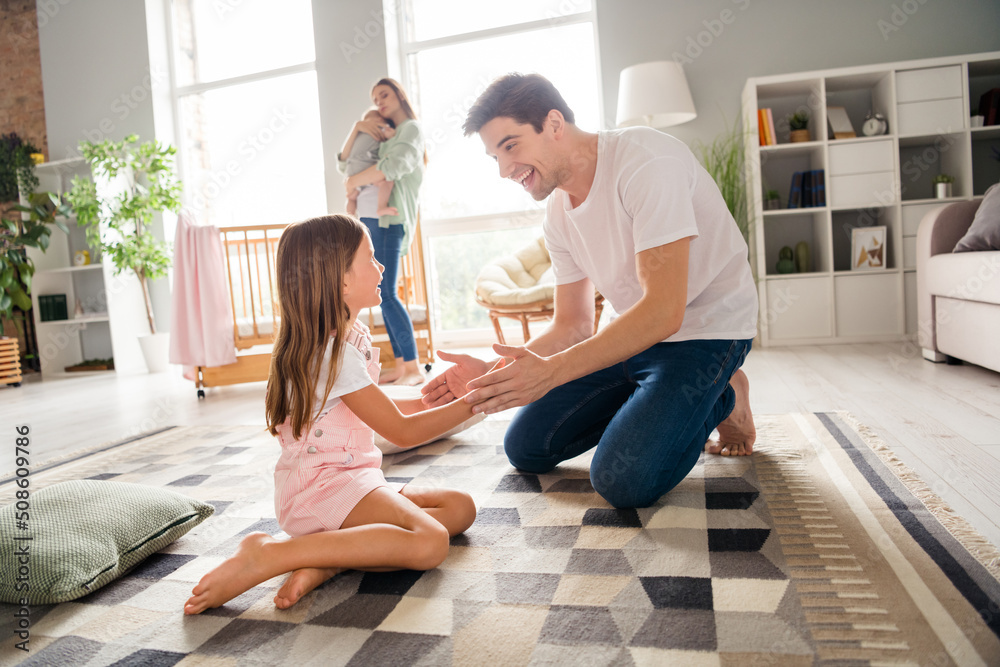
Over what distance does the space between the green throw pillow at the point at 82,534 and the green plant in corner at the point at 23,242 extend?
177 inches

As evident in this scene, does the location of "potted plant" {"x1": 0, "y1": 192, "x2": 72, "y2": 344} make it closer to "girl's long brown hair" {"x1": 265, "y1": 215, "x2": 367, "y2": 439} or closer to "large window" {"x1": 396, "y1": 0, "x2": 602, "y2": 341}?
"large window" {"x1": 396, "y1": 0, "x2": 602, "y2": 341}

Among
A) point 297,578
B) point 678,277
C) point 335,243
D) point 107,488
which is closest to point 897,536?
point 678,277

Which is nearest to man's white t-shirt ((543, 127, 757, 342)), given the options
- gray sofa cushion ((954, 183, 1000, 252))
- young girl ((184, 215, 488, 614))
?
young girl ((184, 215, 488, 614))

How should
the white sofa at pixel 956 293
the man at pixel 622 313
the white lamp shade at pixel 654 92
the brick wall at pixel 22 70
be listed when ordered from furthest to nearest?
1. the brick wall at pixel 22 70
2. the white lamp shade at pixel 654 92
3. the white sofa at pixel 956 293
4. the man at pixel 622 313

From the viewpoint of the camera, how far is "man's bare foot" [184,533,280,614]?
101 centimetres

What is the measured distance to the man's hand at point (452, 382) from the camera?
4.74ft

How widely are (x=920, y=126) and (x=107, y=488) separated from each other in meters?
3.91

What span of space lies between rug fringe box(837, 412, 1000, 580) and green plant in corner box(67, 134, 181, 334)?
15.2 feet

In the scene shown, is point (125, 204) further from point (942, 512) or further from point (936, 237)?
point (942, 512)

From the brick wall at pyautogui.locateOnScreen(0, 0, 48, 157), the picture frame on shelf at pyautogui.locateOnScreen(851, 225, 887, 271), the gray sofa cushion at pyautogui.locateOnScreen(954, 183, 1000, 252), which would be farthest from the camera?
the brick wall at pyautogui.locateOnScreen(0, 0, 48, 157)

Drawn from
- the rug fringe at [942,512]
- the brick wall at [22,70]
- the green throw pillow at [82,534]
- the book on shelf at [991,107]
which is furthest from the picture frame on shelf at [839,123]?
the brick wall at [22,70]

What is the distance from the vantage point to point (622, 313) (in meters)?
1.35

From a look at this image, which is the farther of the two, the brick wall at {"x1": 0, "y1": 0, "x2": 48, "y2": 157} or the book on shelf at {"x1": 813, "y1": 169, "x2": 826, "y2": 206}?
the brick wall at {"x1": 0, "y1": 0, "x2": 48, "y2": 157}

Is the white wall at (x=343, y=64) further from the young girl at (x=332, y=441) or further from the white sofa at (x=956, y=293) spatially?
the young girl at (x=332, y=441)
